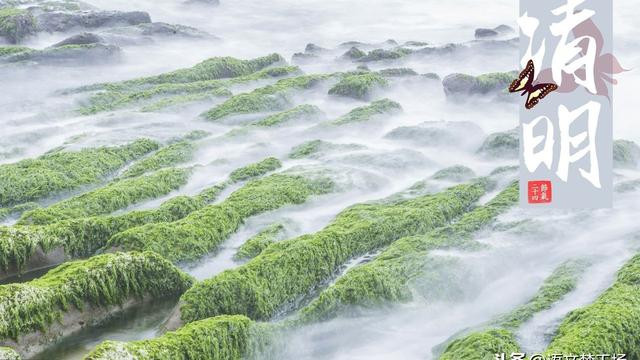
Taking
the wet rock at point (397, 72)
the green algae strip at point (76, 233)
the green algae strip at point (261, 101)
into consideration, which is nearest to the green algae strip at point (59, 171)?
the green algae strip at point (76, 233)

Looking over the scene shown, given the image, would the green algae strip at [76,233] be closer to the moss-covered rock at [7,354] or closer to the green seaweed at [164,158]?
the green seaweed at [164,158]

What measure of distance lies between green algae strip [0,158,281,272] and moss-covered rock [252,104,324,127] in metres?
5.19

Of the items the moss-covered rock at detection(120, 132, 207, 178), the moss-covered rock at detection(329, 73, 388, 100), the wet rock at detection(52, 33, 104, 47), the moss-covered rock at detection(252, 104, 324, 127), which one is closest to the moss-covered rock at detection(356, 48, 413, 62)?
the moss-covered rock at detection(329, 73, 388, 100)

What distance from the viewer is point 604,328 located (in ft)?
25.9

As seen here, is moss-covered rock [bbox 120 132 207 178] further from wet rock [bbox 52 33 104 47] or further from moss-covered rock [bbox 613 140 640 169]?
wet rock [bbox 52 33 104 47]

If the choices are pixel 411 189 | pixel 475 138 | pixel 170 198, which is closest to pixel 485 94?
pixel 475 138

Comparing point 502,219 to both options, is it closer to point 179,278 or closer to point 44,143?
point 179,278

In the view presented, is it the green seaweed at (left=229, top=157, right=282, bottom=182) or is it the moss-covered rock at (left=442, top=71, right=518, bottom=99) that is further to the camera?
the moss-covered rock at (left=442, top=71, right=518, bottom=99)

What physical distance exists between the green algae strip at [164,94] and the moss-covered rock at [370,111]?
3382mm

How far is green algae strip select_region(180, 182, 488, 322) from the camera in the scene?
872cm

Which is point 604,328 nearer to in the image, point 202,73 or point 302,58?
point 202,73

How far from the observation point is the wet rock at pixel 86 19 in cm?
2720

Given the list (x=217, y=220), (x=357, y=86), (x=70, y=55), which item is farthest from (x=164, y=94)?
(x=217, y=220)

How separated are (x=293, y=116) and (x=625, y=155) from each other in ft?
21.6
